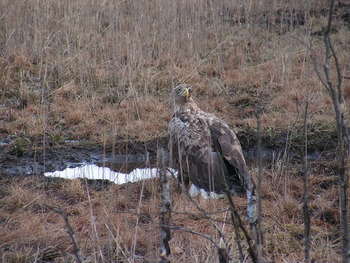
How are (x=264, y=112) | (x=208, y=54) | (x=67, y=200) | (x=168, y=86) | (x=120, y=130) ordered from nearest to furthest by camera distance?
1. (x=67, y=200)
2. (x=120, y=130)
3. (x=264, y=112)
4. (x=168, y=86)
5. (x=208, y=54)

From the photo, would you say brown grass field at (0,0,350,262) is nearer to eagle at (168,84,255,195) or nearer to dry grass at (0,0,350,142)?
dry grass at (0,0,350,142)

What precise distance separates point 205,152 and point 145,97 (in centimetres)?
235

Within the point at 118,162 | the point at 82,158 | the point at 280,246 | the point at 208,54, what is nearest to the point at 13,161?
the point at 82,158

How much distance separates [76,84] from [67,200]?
299 centimetres

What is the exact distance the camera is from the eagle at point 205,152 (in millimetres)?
4406

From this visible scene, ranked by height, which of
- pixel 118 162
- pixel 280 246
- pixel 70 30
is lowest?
pixel 118 162

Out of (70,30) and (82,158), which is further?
(70,30)

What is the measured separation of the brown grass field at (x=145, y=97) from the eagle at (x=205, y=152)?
0.63 feet

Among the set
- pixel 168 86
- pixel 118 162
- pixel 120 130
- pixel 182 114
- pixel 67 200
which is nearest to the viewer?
pixel 67 200

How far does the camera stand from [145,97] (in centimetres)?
681

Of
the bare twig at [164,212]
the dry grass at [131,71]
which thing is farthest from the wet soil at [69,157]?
the bare twig at [164,212]

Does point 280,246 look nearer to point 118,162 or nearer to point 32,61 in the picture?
point 118,162

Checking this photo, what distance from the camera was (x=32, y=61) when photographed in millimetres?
7527

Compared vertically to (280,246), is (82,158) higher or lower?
lower
